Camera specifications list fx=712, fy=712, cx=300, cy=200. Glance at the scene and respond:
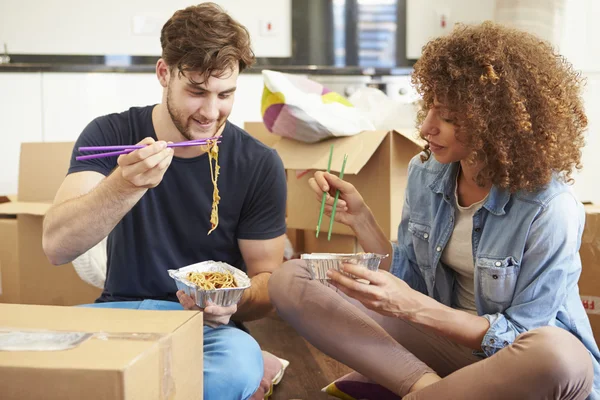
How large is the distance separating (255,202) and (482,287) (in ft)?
1.95

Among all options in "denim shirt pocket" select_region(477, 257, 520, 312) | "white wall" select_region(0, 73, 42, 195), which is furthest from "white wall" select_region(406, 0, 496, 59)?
"denim shirt pocket" select_region(477, 257, 520, 312)

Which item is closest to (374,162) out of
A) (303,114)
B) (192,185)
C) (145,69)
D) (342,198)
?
(303,114)

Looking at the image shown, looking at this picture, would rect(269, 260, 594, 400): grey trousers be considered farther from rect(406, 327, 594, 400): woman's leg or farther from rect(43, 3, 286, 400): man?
rect(43, 3, 286, 400): man

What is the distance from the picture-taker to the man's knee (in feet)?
4.66

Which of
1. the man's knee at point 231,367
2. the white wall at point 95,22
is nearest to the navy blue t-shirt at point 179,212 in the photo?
the man's knee at point 231,367

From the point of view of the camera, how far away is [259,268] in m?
1.78

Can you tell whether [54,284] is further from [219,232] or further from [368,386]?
[368,386]

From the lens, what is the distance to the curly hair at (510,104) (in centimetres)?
143

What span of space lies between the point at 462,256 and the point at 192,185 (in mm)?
658

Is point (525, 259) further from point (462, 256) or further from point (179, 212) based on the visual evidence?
point (179, 212)

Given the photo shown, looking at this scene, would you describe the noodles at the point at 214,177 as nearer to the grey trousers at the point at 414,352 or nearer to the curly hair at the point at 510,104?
the grey trousers at the point at 414,352

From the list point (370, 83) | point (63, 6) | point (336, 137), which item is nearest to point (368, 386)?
point (336, 137)

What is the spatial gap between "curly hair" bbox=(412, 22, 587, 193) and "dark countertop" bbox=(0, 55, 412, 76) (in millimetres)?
2858

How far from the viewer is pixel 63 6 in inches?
163
